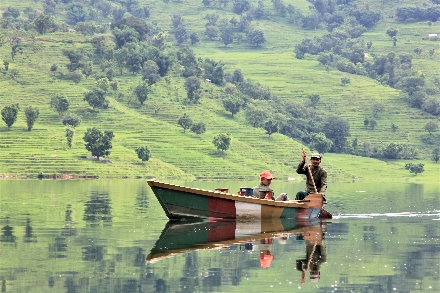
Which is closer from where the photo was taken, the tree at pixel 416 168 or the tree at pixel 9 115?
the tree at pixel 9 115

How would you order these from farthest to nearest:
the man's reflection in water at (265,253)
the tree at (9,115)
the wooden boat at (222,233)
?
1. the tree at (9,115)
2. the wooden boat at (222,233)
3. the man's reflection in water at (265,253)

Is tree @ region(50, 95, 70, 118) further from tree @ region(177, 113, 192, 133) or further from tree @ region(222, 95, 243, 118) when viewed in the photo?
tree @ region(222, 95, 243, 118)

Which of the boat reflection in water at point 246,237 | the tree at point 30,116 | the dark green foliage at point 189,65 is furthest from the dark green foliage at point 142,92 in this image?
the boat reflection in water at point 246,237

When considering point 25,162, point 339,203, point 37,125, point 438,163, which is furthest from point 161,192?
point 438,163

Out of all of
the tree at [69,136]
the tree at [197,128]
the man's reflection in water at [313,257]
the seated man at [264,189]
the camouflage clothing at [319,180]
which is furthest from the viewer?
the tree at [197,128]

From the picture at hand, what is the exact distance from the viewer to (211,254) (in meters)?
30.9

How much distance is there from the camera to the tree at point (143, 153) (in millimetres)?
132375

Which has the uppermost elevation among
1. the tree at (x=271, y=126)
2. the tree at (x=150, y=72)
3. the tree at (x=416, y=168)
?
the tree at (x=150, y=72)

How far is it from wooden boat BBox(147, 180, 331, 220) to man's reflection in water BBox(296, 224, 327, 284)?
175 inches

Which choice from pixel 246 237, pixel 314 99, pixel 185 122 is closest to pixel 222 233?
pixel 246 237

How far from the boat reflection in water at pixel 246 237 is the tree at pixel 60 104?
4405 inches

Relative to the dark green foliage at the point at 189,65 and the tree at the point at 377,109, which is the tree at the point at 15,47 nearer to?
the dark green foliage at the point at 189,65

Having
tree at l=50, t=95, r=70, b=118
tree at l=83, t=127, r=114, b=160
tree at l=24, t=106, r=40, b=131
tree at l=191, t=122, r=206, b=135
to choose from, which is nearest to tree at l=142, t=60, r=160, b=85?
tree at l=191, t=122, r=206, b=135

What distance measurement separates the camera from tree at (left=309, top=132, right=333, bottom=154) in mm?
161625
